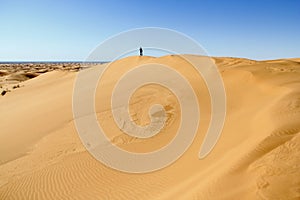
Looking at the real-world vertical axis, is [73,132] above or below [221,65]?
below

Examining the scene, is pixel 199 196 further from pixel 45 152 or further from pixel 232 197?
pixel 45 152

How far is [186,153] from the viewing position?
23.2 feet

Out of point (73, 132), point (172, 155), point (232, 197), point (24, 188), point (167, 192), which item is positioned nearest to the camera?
point (232, 197)

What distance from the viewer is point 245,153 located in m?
5.36

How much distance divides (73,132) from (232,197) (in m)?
7.30

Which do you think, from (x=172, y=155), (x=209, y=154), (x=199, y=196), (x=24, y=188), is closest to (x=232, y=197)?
(x=199, y=196)

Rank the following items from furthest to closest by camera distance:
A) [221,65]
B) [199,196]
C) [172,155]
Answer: [221,65] → [172,155] → [199,196]

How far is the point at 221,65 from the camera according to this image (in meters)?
16.1

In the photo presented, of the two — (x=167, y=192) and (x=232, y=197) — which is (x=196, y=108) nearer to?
(x=167, y=192)

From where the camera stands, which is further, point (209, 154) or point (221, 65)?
point (221, 65)

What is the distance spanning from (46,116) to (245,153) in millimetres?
10196

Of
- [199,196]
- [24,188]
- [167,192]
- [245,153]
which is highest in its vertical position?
[245,153]

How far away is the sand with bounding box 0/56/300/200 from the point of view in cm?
456

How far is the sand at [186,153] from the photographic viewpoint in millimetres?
4557
